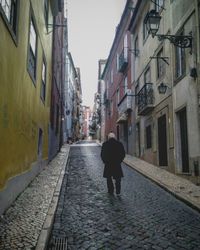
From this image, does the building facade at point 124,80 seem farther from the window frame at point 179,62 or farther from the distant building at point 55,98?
the window frame at point 179,62

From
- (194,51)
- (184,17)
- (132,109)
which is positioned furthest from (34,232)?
(132,109)

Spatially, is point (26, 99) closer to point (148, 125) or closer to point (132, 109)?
point (148, 125)

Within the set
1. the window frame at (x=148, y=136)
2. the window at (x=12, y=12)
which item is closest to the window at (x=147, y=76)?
the window frame at (x=148, y=136)

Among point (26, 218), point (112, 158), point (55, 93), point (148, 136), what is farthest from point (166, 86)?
point (26, 218)

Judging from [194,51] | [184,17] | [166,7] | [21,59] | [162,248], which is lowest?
[162,248]

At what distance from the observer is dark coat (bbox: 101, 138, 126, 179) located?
8.54 m

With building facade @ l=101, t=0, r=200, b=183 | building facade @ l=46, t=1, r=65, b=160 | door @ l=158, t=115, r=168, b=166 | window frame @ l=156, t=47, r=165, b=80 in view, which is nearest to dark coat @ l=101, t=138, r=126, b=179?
building facade @ l=101, t=0, r=200, b=183

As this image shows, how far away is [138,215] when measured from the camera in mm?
6262

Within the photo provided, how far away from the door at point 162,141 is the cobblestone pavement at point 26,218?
6.79 meters

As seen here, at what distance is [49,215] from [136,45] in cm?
1659

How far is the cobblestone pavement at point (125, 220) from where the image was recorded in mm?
4656

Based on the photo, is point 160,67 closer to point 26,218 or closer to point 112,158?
point 112,158

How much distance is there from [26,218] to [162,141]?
1012cm

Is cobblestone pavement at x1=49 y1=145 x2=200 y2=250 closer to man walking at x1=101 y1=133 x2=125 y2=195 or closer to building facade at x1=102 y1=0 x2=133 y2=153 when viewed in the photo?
man walking at x1=101 y1=133 x2=125 y2=195
